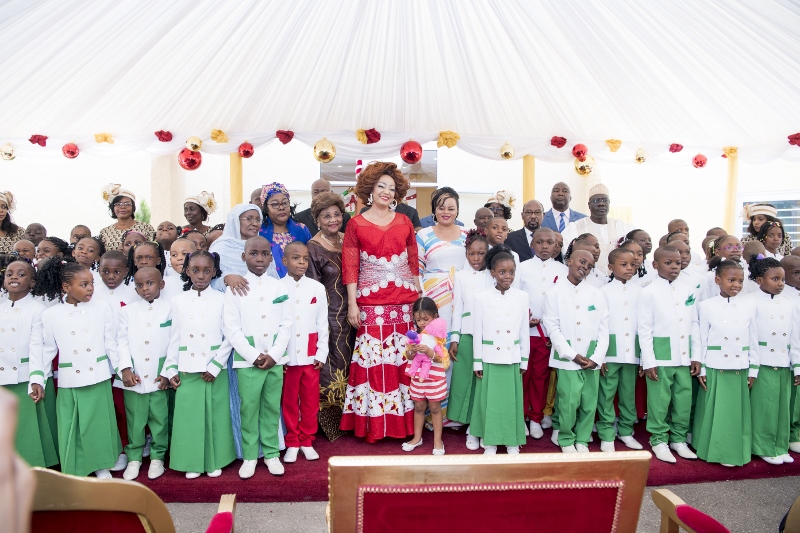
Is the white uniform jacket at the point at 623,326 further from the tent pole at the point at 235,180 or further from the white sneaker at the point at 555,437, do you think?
the tent pole at the point at 235,180

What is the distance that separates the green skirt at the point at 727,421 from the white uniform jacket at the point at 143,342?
3809mm

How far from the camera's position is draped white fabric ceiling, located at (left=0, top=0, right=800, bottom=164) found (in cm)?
484

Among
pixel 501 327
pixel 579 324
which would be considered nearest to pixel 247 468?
pixel 501 327

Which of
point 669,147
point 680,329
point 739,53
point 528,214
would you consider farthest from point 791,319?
point 669,147

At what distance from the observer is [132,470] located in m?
3.57

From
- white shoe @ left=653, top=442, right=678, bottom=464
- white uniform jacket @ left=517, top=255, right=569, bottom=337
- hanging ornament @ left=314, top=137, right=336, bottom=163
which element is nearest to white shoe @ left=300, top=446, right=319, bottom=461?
white uniform jacket @ left=517, top=255, right=569, bottom=337

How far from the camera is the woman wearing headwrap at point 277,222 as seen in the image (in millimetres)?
4301

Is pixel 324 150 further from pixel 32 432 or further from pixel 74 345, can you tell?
pixel 32 432

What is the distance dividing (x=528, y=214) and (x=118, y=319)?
3.65 m

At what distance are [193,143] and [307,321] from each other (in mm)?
4598

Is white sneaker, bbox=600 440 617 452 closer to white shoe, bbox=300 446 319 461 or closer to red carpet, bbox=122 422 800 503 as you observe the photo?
red carpet, bbox=122 422 800 503

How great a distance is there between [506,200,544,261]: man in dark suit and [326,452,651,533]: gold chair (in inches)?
159

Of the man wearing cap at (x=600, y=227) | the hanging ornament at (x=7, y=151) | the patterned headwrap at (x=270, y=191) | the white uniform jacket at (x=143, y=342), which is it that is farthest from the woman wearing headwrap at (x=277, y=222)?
the hanging ornament at (x=7, y=151)

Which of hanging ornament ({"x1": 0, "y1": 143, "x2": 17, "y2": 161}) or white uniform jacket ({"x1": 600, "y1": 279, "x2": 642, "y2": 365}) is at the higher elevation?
hanging ornament ({"x1": 0, "y1": 143, "x2": 17, "y2": 161})
